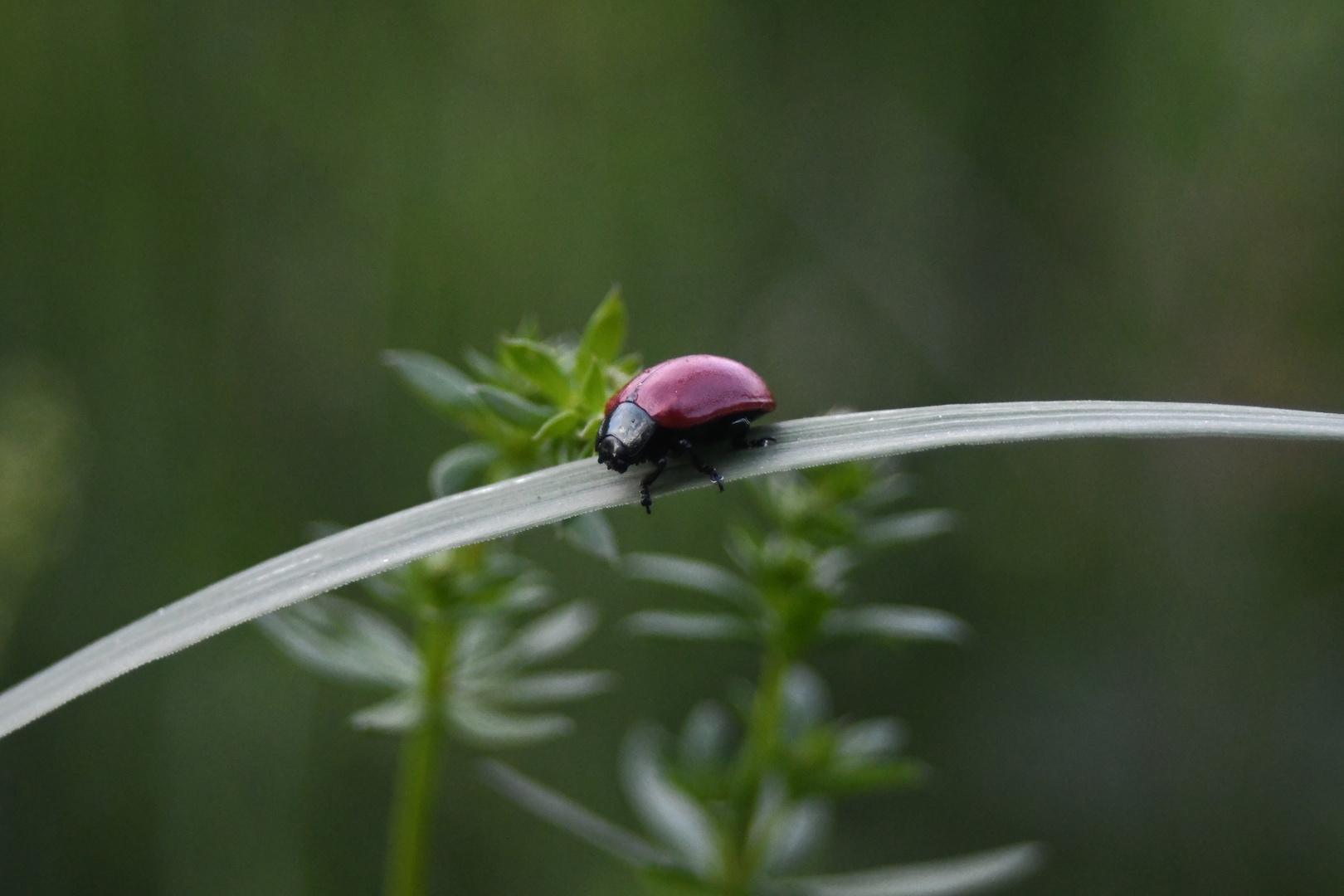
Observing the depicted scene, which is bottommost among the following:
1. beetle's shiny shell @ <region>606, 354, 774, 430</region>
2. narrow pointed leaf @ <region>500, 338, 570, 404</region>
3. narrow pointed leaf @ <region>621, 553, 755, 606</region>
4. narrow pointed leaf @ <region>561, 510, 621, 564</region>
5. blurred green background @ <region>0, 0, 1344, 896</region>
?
narrow pointed leaf @ <region>561, 510, 621, 564</region>

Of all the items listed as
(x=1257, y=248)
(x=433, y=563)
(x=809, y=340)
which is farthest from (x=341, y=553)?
(x=1257, y=248)

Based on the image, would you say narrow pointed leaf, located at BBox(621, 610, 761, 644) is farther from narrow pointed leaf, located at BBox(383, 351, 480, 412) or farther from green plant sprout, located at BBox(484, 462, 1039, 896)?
narrow pointed leaf, located at BBox(383, 351, 480, 412)

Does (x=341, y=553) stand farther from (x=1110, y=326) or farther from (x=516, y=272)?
(x=1110, y=326)

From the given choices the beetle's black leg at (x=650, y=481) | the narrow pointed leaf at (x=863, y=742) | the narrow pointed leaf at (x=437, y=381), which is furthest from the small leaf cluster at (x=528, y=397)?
the narrow pointed leaf at (x=863, y=742)

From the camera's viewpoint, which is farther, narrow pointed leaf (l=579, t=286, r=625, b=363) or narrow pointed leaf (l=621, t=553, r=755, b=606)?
narrow pointed leaf (l=621, t=553, r=755, b=606)

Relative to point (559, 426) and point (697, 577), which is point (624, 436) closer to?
point (559, 426)

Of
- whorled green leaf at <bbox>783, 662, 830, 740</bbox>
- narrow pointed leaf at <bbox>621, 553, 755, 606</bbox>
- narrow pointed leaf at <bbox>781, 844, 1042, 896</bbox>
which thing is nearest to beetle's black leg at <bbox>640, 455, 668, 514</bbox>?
narrow pointed leaf at <bbox>621, 553, 755, 606</bbox>
